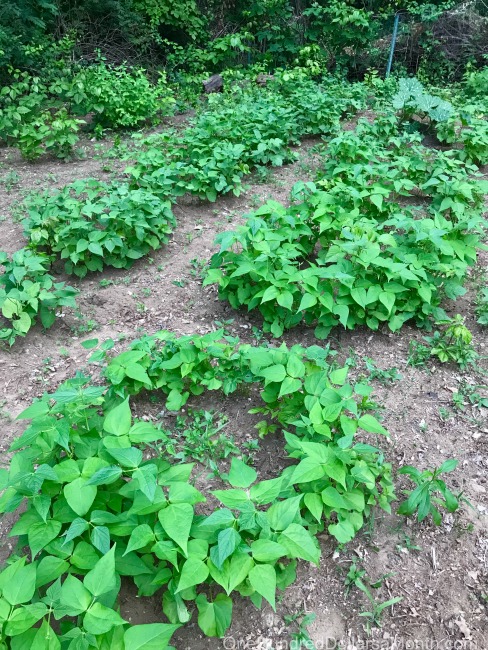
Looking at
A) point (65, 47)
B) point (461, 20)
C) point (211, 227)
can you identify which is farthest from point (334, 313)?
point (461, 20)

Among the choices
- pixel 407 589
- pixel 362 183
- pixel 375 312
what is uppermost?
pixel 362 183

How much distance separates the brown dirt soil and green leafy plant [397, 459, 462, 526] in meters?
0.11

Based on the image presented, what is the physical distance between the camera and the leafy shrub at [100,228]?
150 inches

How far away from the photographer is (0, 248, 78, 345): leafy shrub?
10.5 feet

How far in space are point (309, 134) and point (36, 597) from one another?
234 inches

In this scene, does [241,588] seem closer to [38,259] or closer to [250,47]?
[38,259]

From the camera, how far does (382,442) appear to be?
103 inches

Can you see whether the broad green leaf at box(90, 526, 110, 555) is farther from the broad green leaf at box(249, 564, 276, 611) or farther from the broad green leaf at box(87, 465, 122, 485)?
the broad green leaf at box(249, 564, 276, 611)

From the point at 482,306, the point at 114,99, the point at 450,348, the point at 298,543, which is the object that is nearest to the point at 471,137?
the point at 482,306

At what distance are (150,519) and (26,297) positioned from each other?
198 cm

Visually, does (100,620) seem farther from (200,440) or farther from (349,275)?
(349,275)

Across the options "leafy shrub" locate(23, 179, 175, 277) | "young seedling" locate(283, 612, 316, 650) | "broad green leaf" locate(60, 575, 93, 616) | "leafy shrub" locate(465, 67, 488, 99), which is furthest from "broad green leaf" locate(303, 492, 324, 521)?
"leafy shrub" locate(465, 67, 488, 99)

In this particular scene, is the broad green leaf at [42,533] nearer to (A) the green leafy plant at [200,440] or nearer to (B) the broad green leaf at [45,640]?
(B) the broad green leaf at [45,640]

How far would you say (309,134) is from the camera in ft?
20.7
